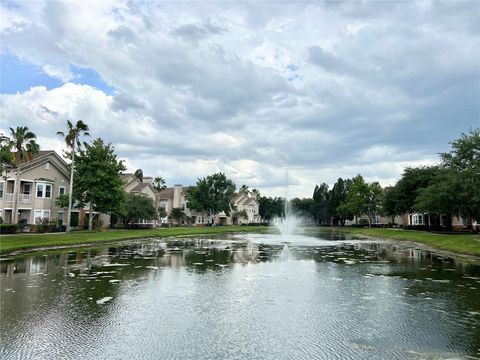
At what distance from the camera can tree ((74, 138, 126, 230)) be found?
4859 centimetres

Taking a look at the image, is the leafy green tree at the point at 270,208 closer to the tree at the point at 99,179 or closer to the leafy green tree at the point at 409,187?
the leafy green tree at the point at 409,187

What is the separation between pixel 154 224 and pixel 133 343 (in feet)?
235

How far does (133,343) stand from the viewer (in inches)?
288

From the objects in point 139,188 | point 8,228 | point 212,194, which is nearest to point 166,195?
point 212,194

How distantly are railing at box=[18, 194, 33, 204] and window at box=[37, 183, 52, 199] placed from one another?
1.35 metres

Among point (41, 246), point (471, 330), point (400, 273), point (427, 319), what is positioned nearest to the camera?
point (471, 330)

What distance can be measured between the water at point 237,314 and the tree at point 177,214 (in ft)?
237

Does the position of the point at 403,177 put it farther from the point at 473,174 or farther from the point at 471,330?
the point at 471,330

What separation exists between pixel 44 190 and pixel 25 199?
2748 millimetres

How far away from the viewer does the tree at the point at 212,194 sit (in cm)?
9281

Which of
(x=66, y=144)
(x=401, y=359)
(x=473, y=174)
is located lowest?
(x=401, y=359)

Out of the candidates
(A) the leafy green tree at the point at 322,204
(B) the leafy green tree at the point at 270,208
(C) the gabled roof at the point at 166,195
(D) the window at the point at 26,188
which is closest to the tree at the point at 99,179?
(D) the window at the point at 26,188

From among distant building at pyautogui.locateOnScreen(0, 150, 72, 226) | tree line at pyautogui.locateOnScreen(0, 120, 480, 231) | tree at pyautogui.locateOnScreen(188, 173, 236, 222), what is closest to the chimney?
tree at pyautogui.locateOnScreen(188, 173, 236, 222)

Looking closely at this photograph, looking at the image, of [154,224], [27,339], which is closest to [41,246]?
[27,339]
